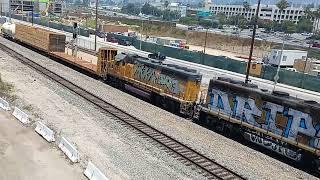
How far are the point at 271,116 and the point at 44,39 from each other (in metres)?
36.5

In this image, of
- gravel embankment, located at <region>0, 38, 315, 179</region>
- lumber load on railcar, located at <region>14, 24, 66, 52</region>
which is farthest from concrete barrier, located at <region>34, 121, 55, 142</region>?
lumber load on railcar, located at <region>14, 24, 66, 52</region>

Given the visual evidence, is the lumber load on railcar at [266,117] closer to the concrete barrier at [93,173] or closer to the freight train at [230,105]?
the freight train at [230,105]

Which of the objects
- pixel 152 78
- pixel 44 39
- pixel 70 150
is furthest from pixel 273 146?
pixel 44 39

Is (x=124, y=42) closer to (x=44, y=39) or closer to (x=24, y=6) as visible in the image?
(x=44, y=39)

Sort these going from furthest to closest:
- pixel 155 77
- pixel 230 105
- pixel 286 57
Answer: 1. pixel 286 57
2. pixel 155 77
3. pixel 230 105

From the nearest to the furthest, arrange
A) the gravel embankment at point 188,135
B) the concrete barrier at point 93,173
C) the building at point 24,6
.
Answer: the concrete barrier at point 93,173 < the gravel embankment at point 188,135 < the building at point 24,6

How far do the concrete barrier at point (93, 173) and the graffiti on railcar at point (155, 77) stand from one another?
40.4 feet

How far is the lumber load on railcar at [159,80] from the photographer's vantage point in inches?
1024

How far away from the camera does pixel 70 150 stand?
17.5m

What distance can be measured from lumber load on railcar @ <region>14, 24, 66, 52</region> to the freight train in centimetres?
1511

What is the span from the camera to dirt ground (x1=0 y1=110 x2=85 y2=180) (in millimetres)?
15203

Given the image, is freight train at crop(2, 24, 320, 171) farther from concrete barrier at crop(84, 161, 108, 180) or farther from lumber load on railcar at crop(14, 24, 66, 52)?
lumber load on railcar at crop(14, 24, 66, 52)

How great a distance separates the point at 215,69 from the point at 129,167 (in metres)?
41.3

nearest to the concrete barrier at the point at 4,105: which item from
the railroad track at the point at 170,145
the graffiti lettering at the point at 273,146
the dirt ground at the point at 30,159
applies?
the dirt ground at the point at 30,159
